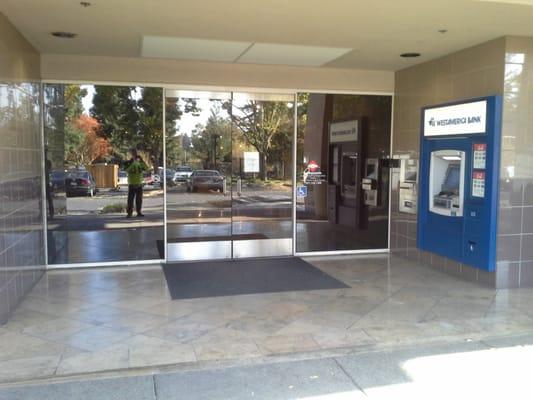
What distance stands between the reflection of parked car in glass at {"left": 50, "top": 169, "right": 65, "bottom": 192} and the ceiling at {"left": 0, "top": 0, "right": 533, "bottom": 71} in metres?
1.63

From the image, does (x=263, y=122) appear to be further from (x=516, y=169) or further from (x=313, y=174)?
(x=516, y=169)

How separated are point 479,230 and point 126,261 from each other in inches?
191

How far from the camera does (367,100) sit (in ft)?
26.1

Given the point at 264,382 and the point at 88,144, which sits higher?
the point at 88,144

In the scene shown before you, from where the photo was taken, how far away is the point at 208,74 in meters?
7.19

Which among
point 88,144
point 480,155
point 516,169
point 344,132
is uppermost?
point 344,132

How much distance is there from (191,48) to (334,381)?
446 centimetres

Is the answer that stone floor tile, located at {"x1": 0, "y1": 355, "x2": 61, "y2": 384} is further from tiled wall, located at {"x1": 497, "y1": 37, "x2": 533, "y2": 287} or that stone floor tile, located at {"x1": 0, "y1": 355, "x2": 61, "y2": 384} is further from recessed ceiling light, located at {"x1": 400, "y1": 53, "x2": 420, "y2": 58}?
recessed ceiling light, located at {"x1": 400, "y1": 53, "x2": 420, "y2": 58}

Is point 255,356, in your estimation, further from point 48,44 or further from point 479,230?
point 48,44

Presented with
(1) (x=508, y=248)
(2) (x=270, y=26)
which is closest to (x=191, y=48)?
(2) (x=270, y=26)

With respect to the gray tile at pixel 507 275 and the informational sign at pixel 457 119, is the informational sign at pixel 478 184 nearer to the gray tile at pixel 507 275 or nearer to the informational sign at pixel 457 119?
the informational sign at pixel 457 119

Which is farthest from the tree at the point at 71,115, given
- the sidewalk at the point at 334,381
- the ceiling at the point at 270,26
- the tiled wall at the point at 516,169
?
the tiled wall at the point at 516,169

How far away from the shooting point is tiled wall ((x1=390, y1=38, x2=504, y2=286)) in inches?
235

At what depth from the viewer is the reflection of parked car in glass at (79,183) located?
7.04 metres
